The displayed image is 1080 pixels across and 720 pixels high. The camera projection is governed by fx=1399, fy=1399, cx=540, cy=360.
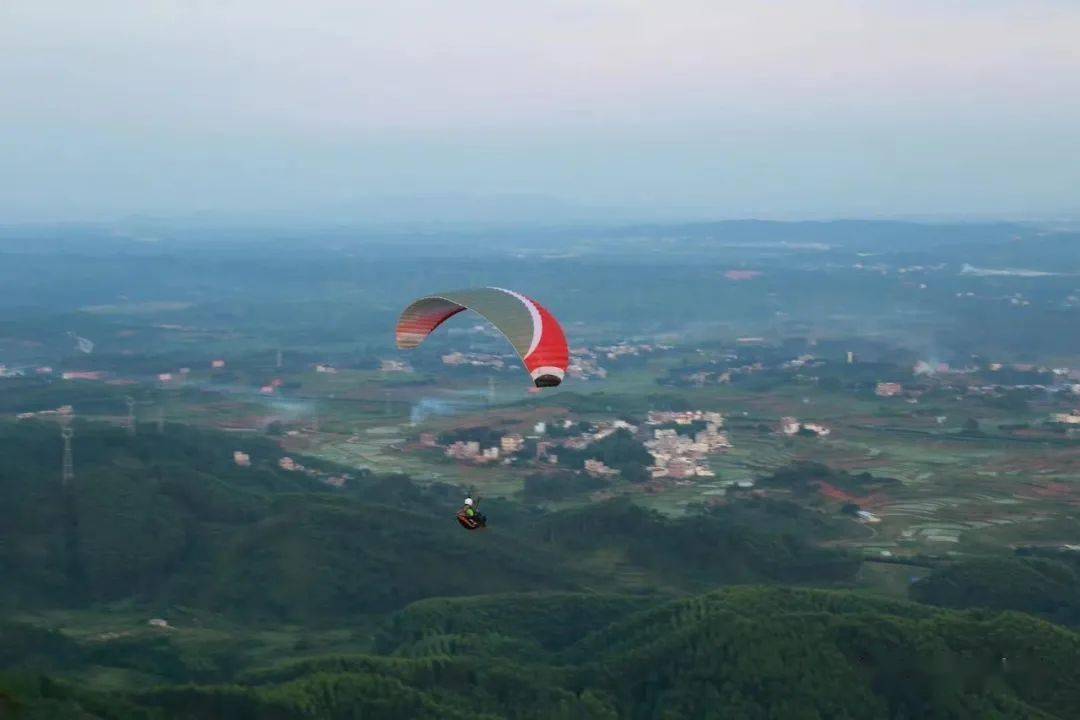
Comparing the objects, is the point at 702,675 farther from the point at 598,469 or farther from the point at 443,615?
the point at 598,469

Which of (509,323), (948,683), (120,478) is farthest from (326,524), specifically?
(509,323)

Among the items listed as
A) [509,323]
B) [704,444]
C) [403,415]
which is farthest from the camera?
[403,415]

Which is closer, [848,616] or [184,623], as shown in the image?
[848,616]

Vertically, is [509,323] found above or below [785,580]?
above

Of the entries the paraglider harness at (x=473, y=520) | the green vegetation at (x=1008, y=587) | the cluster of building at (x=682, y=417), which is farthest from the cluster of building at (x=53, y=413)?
the paraglider harness at (x=473, y=520)

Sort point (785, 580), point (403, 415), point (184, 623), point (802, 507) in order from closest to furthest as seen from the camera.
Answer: point (184, 623) → point (785, 580) → point (802, 507) → point (403, 415)

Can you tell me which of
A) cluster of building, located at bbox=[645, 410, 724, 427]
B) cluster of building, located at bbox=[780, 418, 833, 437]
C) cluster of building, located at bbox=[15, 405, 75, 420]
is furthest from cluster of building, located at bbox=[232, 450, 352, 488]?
cluster of building, located at bbox=[780, 418, 833, 437]

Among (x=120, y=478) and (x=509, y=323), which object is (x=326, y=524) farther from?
(x=509, y=323)
